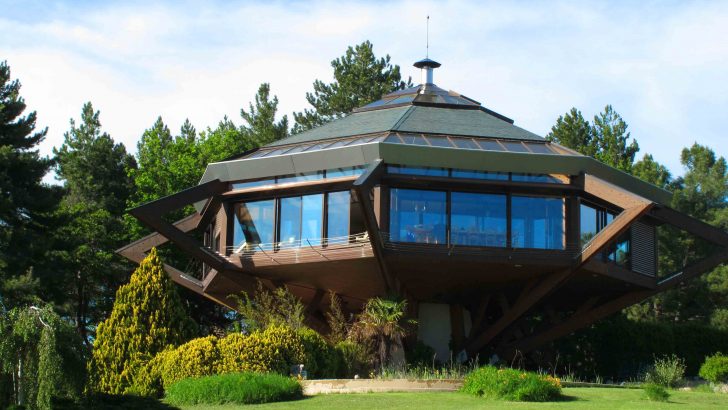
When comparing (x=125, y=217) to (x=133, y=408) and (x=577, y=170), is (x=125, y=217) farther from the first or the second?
(x=133, y=408)

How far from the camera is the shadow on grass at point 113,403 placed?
20.6 meters

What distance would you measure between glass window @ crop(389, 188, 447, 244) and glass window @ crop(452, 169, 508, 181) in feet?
2.12

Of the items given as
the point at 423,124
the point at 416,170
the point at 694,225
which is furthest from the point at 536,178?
the point at 694,225

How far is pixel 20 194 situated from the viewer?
1379 inches

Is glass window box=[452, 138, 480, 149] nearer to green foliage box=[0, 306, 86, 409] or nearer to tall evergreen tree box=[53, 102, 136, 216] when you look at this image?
green foliage box=[0, 306, 86, 409]

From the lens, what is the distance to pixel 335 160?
97.7 feet

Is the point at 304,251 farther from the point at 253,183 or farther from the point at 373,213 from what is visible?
the point at 373,213

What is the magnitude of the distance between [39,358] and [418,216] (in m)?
12.1

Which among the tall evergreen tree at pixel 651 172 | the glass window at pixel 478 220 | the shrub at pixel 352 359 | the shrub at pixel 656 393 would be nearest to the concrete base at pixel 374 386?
the shrub at pixel 352 359

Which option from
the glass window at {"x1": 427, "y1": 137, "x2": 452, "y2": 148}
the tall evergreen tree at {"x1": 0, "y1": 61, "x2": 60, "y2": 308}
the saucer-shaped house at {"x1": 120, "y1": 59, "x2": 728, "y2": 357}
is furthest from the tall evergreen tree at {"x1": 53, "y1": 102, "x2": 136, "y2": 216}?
the glass window at {"x1": 427, "y1": 137, "x2": 452, "y2": 148}

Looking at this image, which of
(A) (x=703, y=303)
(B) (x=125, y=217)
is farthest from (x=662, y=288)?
(B) (x=125, y=217)

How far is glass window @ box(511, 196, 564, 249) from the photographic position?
30156mm

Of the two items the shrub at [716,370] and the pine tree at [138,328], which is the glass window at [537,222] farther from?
the pine tree at [138,328]

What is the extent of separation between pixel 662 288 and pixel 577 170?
579cm
